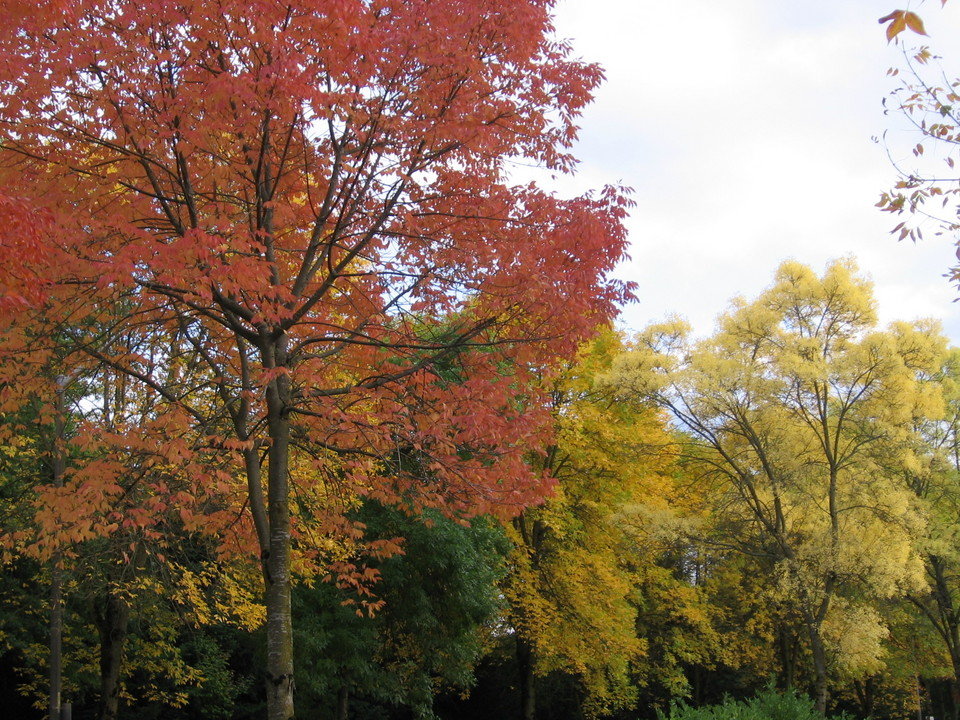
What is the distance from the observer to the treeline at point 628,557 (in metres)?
17.8

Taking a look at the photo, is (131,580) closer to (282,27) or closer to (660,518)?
(282,27)

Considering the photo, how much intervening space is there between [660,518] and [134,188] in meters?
17.7

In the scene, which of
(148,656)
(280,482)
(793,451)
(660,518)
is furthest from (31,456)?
(793,451)

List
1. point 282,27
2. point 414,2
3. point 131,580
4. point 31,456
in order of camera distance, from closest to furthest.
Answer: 1. point 282,27
2. point 414,2
3. point 131,580
4. point 31,456

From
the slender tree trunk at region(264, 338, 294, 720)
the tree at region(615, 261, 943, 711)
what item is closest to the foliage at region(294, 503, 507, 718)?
the tree at region(615, 261, 943, 711)

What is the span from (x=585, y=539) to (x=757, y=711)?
13.9m

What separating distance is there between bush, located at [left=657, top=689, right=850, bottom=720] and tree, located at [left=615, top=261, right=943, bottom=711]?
11.2m

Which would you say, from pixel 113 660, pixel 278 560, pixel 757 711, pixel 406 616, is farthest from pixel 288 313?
pixel 406 616

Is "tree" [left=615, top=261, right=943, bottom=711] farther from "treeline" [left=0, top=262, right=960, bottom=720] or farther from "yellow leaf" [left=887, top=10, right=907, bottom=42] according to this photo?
→ "yellow leaf" [left=887, top=10, right=907, bottom=42]

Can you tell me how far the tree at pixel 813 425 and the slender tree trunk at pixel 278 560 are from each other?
15.0 m

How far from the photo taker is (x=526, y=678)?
23953mm

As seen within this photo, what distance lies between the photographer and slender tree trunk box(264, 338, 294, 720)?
25.0ft

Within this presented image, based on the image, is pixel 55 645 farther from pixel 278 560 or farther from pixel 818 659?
pixel 818 659

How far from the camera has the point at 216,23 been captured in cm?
733
